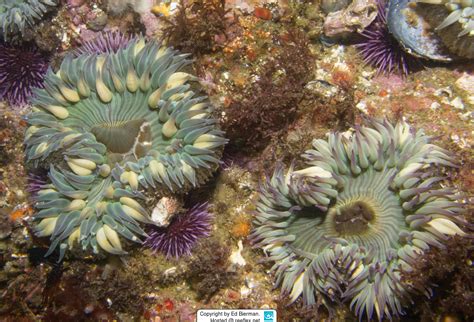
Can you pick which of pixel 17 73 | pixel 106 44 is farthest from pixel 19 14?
pixel 106 44

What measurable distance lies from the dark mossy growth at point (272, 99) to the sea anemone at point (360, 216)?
0.89 metres

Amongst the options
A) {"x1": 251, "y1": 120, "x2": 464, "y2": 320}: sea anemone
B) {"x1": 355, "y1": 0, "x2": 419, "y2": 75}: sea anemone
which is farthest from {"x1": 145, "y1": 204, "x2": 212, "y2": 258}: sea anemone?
{"x1": 355, "y1": 0, "x2": 419, "y2": 75}: sea anemone

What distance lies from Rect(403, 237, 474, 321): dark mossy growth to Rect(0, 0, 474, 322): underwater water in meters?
0.02

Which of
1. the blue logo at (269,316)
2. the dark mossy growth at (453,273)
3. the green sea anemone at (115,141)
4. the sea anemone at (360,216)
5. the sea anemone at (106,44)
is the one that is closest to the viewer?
the dark mossy growth at (453,273)

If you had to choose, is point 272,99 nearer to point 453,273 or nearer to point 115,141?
point 115,141

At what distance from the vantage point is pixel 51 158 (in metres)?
4.76

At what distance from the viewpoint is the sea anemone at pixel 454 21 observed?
486 cm

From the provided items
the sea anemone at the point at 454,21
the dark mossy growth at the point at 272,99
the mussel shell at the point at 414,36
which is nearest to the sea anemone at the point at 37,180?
the dark mossy growth at the point at 272,99

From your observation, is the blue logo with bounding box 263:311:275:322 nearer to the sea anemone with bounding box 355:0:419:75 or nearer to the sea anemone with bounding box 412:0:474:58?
the sea anemone with bounding box 355:0:419:75

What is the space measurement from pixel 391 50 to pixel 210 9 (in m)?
2.48

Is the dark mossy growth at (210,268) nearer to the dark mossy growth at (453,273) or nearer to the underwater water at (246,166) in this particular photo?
the underwater water at (246,166)

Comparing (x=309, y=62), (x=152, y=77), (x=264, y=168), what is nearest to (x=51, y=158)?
(x=152, y=77)

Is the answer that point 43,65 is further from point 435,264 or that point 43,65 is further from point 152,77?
point 435,264

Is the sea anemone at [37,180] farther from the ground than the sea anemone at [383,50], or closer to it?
closer to it
